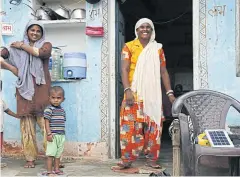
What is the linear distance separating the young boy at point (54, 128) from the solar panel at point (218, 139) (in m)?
1.93

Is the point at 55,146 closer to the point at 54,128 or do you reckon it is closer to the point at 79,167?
the point at 54,128

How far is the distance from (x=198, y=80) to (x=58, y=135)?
2.06 m

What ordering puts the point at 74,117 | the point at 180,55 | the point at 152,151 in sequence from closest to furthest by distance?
the point at 152,151 → the point at 74,117 → the point at 180,55

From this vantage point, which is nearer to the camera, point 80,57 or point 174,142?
point 174,142

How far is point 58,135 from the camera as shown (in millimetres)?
4172

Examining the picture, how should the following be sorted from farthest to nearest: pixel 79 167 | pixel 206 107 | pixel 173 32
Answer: pixel 173 32 → pixel 79 167 → pixel 206 107

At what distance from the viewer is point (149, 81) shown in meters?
4.45

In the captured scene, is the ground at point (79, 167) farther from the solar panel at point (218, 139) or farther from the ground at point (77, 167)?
the solar panel at point (218, 139)

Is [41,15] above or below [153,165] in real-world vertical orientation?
above

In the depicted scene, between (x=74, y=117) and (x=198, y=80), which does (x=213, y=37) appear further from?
(x=74, y=117)

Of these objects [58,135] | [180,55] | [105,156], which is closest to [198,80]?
[105,156]

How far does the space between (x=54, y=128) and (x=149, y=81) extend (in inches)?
50.7

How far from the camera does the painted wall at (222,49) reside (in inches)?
190

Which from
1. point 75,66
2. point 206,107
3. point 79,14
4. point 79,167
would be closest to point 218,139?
point 206,107
